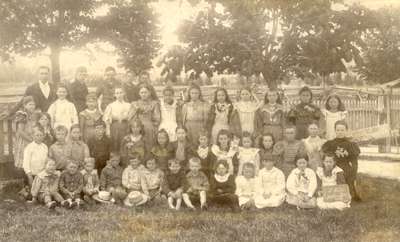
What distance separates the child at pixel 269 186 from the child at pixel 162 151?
880mm

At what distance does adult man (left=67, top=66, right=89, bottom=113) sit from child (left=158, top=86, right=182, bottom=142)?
0.82 m

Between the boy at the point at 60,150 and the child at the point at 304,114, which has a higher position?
the child at the point at 304,114

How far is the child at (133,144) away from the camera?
5.45 m

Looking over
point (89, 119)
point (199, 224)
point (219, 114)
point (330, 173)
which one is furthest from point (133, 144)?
point (330, 173)

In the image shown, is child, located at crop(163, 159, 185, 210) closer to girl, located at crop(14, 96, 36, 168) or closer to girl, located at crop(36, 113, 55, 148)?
girl, located at crop(36, 113, 55, 148)

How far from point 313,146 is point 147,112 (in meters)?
1.67

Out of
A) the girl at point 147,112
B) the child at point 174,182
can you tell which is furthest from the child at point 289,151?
the girl at point 147,112

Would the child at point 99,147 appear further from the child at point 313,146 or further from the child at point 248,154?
the child at point 313,146

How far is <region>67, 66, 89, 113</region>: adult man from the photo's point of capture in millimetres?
5777

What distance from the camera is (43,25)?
5.50 metres

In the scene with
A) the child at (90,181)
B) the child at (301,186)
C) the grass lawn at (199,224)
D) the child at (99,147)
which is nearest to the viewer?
the grass lawn at (199,224)

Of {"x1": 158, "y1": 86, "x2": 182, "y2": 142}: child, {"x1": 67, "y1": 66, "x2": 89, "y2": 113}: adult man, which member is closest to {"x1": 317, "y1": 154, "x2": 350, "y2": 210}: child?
{"x1": 158, "y1": 86, "x2": 182, "y2": 142}: child

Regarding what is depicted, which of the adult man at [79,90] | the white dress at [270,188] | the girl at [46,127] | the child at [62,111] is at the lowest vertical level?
the white dress at [270,188]

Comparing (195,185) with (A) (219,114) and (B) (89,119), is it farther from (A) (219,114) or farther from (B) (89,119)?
(B) (89,119)
